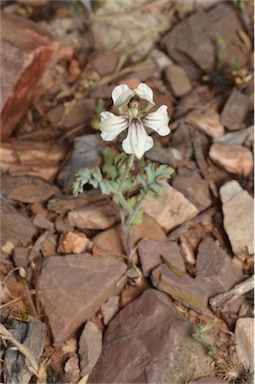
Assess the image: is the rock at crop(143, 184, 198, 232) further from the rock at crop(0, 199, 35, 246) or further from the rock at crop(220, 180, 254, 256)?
the rock at crop(0, 199, 35, 246)

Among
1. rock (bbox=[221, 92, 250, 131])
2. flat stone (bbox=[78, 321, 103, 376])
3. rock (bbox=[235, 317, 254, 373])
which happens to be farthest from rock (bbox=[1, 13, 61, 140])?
rock (bbox=[235, 317, 254, 373])

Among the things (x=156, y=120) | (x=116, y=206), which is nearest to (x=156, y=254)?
(x=116, y=206)

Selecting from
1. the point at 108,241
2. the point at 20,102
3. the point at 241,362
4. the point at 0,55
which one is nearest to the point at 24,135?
the point at 20,102

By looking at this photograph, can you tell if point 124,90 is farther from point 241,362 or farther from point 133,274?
point 241,362

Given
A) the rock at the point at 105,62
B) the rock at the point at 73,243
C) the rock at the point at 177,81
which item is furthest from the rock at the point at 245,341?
the rock at the point at 105,62

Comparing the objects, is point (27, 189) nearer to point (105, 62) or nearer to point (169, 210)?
point (169, 210)

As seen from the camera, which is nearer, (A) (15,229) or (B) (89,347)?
(B) (89,347)
